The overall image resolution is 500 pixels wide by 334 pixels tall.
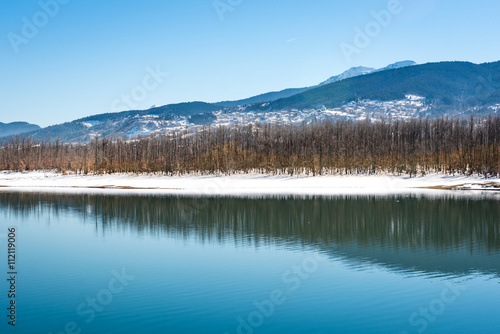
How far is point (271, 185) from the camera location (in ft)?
202

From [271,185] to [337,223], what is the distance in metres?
34.2

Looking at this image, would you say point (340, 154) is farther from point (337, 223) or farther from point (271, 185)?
point (337, 223)

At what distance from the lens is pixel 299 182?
6278 centimetres

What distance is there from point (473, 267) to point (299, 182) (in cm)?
4643

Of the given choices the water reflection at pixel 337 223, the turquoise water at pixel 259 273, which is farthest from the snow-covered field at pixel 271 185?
the turquoise water at pixel 259 273

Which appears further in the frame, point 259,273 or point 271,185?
point 271,185

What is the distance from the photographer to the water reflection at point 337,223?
18.5m

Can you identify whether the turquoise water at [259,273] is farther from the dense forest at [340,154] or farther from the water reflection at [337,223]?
the dense forest at [340,154]

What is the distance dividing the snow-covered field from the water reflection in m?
9.81

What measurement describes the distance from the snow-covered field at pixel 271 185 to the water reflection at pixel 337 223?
386 inches

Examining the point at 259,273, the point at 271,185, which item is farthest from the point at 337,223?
the point at 271,185

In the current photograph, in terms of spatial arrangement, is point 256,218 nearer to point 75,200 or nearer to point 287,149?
point 75,200

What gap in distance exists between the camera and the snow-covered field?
5200cm

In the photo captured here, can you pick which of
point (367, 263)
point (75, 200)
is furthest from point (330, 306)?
point (75, 200)
